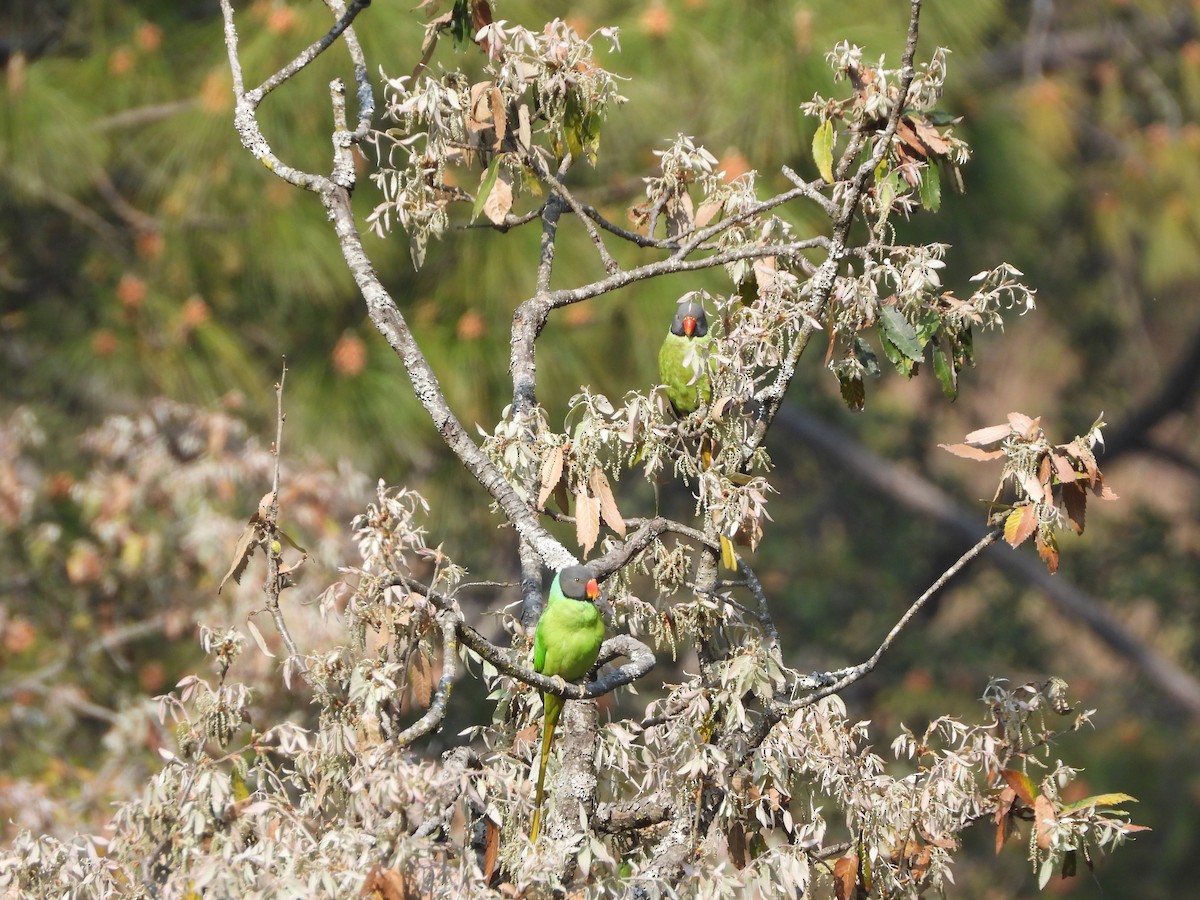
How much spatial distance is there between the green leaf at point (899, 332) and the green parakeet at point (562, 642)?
0.43m

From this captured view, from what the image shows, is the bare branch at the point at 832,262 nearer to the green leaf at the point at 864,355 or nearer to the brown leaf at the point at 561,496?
the green leaf at the point at 864,355

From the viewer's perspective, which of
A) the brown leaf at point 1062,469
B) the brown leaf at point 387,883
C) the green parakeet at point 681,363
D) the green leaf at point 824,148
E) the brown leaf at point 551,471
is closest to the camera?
the brown leaf at point 387,883

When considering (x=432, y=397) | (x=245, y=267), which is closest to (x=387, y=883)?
(x=432, y=397)

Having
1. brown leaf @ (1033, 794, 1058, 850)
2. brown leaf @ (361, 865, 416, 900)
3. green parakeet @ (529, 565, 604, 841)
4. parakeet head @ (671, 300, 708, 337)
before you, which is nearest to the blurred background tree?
parakeet head @ (671, 300, 708, 337)

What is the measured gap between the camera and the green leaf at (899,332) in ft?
4.82

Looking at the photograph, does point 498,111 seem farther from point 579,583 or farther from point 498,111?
point 579,583

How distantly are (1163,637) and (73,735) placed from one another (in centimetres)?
480

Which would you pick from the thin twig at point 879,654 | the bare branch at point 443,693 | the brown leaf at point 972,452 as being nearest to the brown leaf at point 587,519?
the bare branch at point 443,693

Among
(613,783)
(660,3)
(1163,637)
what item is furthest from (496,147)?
(1163,637)

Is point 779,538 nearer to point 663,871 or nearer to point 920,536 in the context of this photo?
point 920,536

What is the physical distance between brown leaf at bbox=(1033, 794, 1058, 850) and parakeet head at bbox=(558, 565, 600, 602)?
0.54 metres

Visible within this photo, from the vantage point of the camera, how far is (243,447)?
377 cm

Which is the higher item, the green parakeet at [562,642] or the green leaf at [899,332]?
the green leaf at [899,332]

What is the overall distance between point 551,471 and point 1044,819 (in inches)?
25.9
